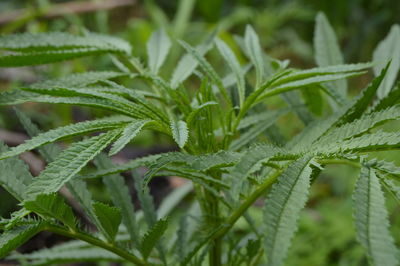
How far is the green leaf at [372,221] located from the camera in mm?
306

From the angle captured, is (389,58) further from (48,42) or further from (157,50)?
(48,42)

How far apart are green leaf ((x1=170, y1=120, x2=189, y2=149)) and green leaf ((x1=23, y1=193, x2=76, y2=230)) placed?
10cm

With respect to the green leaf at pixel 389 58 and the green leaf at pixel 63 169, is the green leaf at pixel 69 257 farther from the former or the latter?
the green leaf at pixel 389 58

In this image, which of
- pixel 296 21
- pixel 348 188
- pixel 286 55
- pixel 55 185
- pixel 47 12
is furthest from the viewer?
pixel 296 21

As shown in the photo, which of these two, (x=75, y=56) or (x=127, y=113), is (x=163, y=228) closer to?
(x=127, y=113)

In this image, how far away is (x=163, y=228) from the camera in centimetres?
43

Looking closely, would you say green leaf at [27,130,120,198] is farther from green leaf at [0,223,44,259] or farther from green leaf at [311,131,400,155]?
green leaf at [311,131,400,155]

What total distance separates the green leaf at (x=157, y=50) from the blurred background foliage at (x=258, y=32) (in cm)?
66

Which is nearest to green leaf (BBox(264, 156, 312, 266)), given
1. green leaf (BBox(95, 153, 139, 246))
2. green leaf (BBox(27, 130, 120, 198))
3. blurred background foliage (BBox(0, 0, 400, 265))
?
green leaf (BBox(27, 130, 120, 198))

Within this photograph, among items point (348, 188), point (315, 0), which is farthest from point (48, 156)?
point (315, 0)

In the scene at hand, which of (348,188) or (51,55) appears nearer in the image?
(51,55)

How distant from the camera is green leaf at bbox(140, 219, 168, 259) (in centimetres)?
42

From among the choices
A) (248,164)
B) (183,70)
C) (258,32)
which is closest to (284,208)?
(248,164)

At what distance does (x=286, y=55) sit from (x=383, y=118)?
2.40 m
